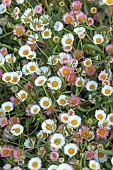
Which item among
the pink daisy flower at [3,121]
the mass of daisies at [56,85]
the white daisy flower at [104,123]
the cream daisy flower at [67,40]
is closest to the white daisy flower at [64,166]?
the mass of daisies at [56,85]

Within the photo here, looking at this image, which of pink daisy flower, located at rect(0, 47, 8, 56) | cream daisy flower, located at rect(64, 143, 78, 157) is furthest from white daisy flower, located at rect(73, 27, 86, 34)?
cream daisy flower, located at rect(64, 143, 78, 157)

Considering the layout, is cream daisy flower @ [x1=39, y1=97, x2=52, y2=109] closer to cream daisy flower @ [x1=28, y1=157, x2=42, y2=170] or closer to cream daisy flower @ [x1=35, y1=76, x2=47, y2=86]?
cream daisy flower @ [x1=35, y1=76, x2=47, y2=86]

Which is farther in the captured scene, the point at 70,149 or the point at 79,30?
the point at 79,30

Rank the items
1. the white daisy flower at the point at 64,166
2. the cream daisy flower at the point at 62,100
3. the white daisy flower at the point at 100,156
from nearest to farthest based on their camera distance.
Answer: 1. the white daisy flower at the point at 64,166
2. the white daisy flower at the point at 100,156
3. the cream daisy flower at the point at 62,100

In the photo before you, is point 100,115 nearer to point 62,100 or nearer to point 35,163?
point 62,100

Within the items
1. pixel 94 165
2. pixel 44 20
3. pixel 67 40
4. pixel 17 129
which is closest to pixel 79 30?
pixel 67 40

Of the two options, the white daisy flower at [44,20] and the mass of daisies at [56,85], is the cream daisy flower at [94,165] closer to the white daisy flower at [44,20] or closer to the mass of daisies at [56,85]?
the mass of daisies at [56,85]
